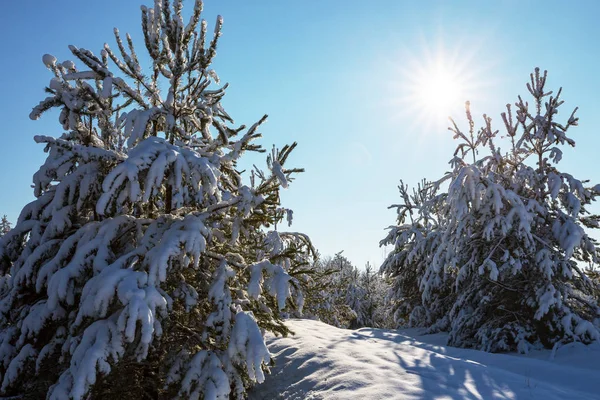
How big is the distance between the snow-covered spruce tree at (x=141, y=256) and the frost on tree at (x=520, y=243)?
5756 millimetres

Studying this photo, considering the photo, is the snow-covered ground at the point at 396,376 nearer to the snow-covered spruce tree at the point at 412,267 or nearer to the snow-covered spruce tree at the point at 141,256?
the snow-covered spruce tree at the point at 141,256

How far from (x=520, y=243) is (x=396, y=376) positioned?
646 centimetres

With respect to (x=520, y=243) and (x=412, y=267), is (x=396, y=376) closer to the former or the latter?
(x=520, y=243)

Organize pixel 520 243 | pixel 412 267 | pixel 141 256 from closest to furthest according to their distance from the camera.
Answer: pixel 141 256
pixel 520 243
pixel 412 267

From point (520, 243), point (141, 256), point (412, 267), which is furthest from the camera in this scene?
point (412, 267)

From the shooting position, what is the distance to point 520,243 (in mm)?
9164

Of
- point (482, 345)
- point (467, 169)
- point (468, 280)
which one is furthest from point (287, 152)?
point (468, 280)

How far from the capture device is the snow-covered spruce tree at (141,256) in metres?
3.40

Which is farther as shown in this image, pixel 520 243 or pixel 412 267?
pixel 412 267

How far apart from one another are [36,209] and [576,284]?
10.7m

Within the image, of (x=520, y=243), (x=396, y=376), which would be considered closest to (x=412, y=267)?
(x=520, y=243)

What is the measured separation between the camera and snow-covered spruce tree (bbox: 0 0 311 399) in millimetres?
3396

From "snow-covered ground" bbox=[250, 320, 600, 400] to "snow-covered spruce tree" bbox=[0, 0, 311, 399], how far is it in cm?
71

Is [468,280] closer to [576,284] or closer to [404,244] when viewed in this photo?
[576,284]
